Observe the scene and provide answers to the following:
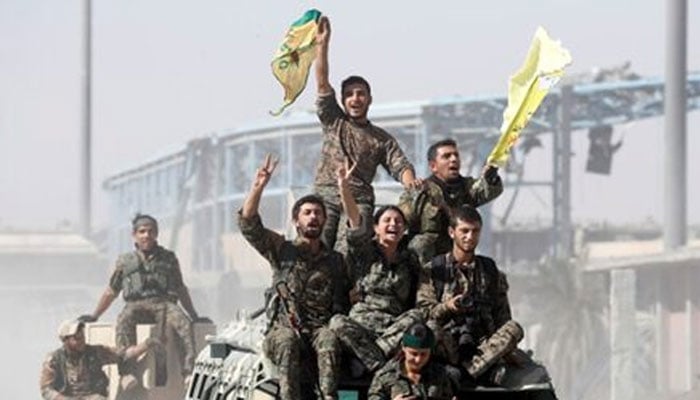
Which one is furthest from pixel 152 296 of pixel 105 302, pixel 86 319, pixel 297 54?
pixel 297 54

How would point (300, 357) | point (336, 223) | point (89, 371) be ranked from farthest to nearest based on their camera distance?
point (89, 371)
point (336, 223)
point (300, 357)

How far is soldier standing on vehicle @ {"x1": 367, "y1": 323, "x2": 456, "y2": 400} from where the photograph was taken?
1678cm

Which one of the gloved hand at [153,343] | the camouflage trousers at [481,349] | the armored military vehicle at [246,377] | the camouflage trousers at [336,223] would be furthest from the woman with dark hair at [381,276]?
the gloved hand at [153,343]

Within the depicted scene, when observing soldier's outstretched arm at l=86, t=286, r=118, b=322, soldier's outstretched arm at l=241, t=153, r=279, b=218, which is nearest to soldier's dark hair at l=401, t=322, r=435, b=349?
soldier's outstretched arm at l=241, t=153, r=279, b=218

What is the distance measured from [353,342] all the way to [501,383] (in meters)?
1.14

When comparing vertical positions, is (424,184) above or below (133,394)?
above

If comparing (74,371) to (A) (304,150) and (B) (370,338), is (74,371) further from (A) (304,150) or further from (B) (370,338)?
(A) (304,150)

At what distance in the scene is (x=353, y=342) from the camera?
18000 mm

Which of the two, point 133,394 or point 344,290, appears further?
point 133,394

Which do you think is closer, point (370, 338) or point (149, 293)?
point (370, 338)

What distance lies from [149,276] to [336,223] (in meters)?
7.90

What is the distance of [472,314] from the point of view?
1836cm

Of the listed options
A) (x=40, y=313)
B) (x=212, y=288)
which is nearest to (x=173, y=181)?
(x=212, y=288)

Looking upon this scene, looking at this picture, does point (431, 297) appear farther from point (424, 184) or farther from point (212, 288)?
point (212, 288)
